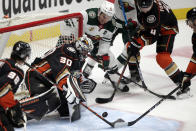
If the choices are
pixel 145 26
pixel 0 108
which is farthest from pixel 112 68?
pixel 0 108

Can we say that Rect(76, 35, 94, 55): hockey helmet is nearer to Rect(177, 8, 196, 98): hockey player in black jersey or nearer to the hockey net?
the hockey net

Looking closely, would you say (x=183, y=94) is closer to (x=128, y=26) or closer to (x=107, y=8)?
(x=128, y=26)

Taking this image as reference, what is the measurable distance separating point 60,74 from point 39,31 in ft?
2.25

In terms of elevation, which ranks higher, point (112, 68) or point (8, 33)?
point (8, 33)

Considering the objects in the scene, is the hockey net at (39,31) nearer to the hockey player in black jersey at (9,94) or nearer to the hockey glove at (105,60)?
the hockey glove at (105,60)

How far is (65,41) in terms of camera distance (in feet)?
11.2

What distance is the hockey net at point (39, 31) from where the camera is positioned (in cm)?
305

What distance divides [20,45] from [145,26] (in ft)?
5.09

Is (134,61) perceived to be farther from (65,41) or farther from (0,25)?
(0,25)

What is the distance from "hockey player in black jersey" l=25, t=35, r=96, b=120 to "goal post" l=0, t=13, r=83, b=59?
0.33 m

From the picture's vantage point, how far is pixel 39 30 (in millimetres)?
3367

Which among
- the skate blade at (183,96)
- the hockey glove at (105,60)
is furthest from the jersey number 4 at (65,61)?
the skate blade at (183,96)

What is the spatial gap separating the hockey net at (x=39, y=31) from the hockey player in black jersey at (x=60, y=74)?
0.35m

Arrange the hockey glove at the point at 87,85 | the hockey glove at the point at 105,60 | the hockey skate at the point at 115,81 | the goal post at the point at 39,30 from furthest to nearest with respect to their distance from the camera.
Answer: the hockey skate at the point at 115,81
the hockey glove at the point at 105,60
the hockey glove at the point at 87,85
the goal post at the point at 39,30
